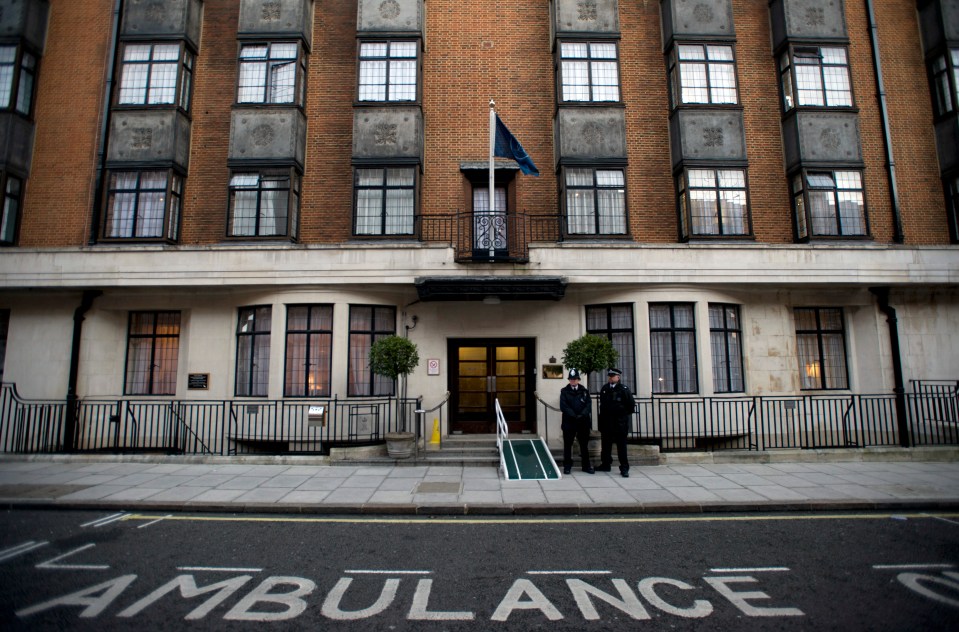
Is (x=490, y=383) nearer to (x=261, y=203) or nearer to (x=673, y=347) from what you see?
(x=673, y=347)

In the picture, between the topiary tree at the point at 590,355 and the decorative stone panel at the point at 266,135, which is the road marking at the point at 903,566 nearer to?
the topiary tree at the point at 590,355

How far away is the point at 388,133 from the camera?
12914 millimetres

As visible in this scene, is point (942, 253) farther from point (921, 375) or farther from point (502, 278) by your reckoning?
point (502, 278)

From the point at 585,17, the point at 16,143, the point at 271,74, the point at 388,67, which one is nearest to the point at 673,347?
the point at 585,17

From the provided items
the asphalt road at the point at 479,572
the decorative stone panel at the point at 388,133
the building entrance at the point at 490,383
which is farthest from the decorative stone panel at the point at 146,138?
the asphalt road at the point at 479,572

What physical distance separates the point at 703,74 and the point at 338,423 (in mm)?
13776

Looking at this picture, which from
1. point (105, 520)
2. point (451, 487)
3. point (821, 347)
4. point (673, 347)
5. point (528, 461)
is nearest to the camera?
point (105, 520)

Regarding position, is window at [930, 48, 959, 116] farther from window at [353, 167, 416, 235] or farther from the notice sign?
the notice sign

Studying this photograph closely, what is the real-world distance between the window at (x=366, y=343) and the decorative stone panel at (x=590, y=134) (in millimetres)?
6429

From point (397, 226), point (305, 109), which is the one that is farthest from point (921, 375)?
point (305, 109)

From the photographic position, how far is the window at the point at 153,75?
43.3 ft

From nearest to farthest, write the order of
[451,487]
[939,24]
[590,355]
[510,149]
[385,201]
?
[451,487] < [590,355] < [510,149] < [385,201] < [939,24]

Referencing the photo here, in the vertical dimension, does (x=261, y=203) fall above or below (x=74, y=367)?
above

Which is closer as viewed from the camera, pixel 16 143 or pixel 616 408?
pixel 616 408
